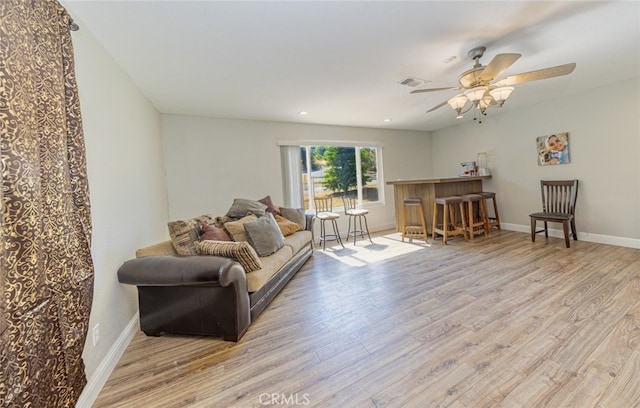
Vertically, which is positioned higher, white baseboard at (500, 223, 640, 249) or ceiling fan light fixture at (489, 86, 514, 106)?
ceiling fan light fixture at (489, 86, 514, 106)

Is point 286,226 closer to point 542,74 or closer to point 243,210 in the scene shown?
point 243,210

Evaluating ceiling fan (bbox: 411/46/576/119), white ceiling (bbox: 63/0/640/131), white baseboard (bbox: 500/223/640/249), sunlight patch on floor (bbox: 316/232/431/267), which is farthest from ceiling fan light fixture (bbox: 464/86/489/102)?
white baseboard (bbox: 500/223/640/249)

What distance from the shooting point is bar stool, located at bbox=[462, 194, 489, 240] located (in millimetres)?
4461

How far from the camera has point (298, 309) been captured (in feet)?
8.09

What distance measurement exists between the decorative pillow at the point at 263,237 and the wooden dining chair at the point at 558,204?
3.91m

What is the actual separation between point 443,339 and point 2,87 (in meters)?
2.57

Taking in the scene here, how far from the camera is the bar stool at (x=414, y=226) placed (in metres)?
4.55

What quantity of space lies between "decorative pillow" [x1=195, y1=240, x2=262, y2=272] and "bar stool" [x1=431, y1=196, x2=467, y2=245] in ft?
10.8

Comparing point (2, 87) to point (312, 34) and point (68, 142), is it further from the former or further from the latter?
point (312, 34)

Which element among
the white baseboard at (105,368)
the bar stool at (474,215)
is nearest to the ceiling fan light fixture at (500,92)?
the bar stool at (474,215)

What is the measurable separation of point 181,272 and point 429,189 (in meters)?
4.15

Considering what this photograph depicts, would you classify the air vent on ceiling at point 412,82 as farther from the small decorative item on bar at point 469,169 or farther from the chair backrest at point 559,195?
the small decorative item on bar at point 469,169

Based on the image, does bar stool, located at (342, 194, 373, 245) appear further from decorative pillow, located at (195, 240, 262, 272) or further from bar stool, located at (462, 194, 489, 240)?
decorative pillow, located at (195, 240, 262, 272)

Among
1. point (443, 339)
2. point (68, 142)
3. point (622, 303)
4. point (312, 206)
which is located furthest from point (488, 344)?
point (312, 206)
